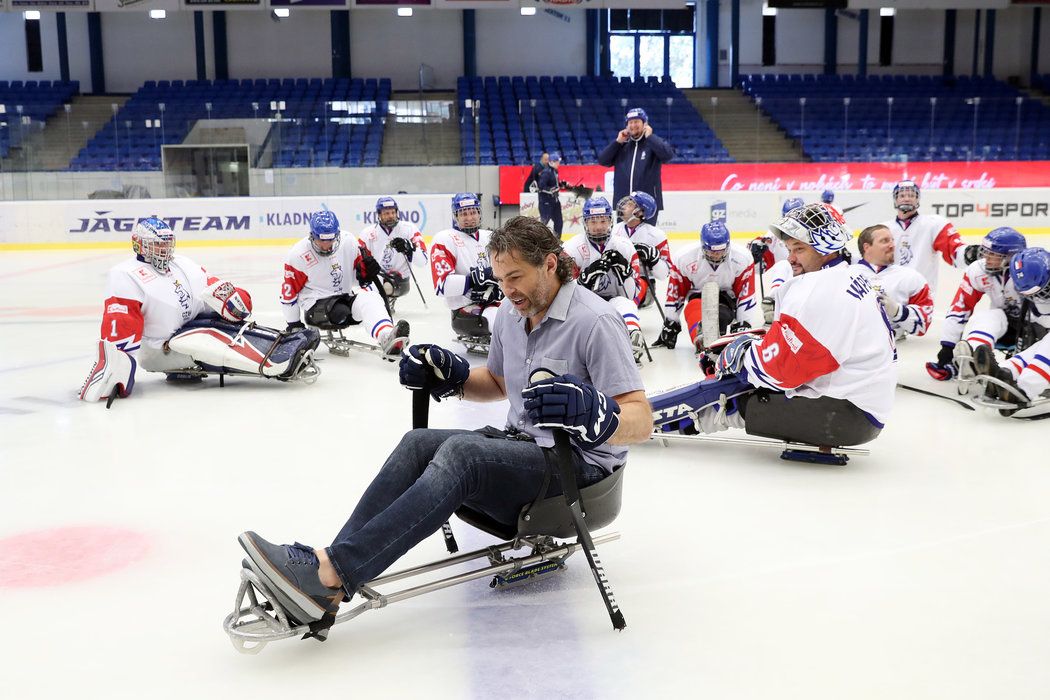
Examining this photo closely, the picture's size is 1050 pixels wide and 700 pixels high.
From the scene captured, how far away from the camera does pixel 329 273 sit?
23.7 feet

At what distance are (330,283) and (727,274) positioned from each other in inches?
108

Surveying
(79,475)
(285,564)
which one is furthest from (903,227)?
(285,564)

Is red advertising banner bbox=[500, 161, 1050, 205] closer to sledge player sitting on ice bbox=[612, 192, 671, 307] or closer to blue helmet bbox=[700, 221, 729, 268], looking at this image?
sledge player sitting on ice bbox=[612, 192, 671, 307]

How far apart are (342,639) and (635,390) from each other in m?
0.99

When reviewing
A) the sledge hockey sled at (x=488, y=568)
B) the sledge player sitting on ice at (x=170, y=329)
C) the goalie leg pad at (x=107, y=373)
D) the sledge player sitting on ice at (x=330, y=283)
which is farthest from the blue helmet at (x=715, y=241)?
the sledge hockey sled at (x=488, y=568)

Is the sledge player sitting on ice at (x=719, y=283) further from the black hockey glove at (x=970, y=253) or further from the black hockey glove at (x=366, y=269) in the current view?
the black hockey glove at (x=366, y=269)

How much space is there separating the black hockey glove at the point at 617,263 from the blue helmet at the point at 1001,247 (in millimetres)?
2207

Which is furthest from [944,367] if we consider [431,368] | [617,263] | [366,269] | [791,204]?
[431,368]

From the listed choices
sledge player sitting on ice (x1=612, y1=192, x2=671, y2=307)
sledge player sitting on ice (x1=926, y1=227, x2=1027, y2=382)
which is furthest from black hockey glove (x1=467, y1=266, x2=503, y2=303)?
sledge player sitting on ice (x1=926, y1=227, x2=1027, y2=382)

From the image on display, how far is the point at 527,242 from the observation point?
2660 mm

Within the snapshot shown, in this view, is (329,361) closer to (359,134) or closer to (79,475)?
(79,475)

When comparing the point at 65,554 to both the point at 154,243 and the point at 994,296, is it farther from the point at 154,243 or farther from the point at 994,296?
the point at 994,296

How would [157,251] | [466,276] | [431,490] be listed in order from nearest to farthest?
[431,490], [157,251], [466,276]

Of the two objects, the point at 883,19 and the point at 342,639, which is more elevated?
the point at 883,19
